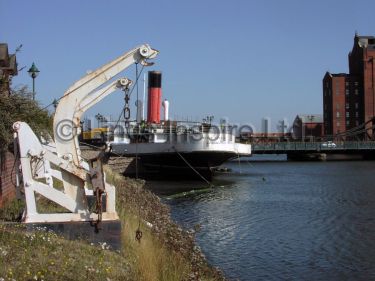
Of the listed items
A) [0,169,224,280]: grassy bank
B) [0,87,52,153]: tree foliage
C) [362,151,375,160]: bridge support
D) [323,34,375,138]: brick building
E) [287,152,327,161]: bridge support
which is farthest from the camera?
[323,34,375,138]: brick building

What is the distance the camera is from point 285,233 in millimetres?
17094

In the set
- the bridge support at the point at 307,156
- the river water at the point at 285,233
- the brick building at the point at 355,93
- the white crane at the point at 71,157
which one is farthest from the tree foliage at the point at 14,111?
the brick building at the point at 355,93

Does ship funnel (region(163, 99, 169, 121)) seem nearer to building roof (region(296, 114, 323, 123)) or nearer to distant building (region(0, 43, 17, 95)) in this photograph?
distant building (region(0, 43, 17, 95))

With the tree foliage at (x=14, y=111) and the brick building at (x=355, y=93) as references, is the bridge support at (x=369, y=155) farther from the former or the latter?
the tree foliage at (x=14, y=111)

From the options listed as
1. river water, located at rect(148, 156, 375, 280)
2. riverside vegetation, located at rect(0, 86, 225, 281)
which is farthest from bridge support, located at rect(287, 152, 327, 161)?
riverside vegetation, located at rect(0, 86, 225, 281)

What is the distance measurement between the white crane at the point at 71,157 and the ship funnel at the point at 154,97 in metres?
40.8

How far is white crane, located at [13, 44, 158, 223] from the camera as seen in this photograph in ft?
29.0

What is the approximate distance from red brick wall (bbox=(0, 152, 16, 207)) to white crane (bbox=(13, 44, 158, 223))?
150 cm

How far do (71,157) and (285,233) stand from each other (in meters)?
9.34

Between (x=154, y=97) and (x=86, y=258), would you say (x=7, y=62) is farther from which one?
(x=154, y=97)

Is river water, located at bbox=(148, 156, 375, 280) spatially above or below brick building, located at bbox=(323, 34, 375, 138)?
below

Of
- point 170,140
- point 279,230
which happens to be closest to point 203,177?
point 170,140

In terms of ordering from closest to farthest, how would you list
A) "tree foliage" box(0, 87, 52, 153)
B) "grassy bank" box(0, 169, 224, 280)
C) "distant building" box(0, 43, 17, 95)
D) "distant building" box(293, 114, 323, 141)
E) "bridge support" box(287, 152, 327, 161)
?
"grassy bank" box(0, 169, 224, 280) < "tree foliage" box(0, 87, 52, 153) < "distant building" box(0, 43, 17, 95) < "bridge support" box(287, 152, 327, 161) < "distant building" box(293, 114, 323, 141)

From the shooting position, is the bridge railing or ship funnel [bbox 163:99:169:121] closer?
ship funnel [bbox 163:99:169:121]
